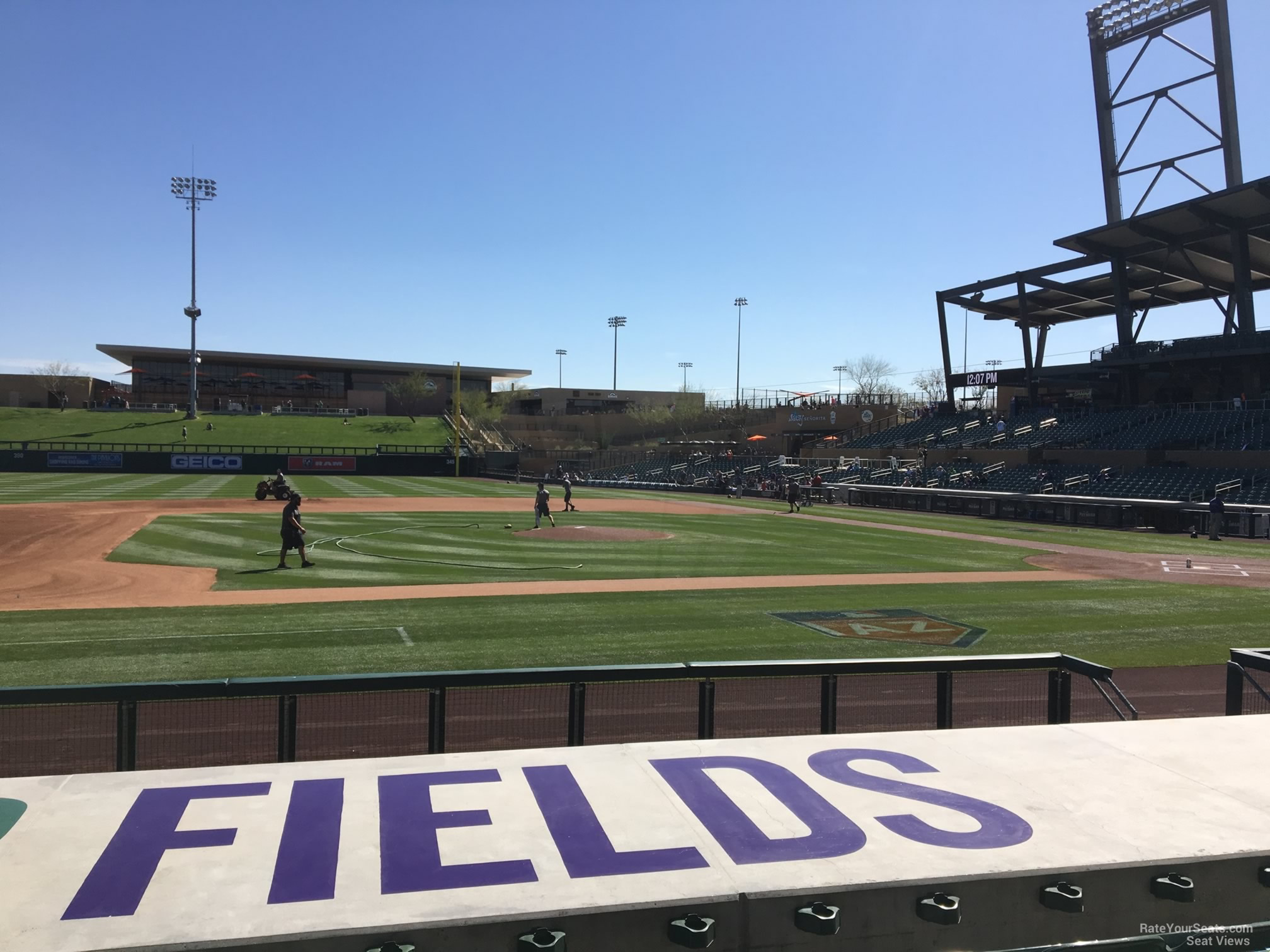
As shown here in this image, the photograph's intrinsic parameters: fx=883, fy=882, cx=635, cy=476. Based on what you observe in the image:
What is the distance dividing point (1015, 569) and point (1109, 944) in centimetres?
2178

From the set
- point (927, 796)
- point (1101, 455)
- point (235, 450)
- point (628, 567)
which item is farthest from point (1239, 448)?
point (235, 450)

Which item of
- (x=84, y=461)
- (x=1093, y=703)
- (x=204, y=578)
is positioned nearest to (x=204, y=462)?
(x=84, y=461)

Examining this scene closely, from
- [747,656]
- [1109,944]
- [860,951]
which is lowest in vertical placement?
Answer: [747,656]

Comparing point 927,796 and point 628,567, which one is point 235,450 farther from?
point 927,796

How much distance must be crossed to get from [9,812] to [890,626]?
1320 cm

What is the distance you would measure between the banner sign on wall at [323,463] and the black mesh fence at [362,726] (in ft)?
214

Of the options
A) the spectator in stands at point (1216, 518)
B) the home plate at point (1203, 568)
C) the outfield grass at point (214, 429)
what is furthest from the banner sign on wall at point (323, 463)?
the home plate at point (1203, 568)

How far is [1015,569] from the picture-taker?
75.4 ft

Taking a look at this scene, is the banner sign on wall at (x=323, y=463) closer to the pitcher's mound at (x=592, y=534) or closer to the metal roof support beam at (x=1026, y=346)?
the pitcher's mound at (x=592, y=534)

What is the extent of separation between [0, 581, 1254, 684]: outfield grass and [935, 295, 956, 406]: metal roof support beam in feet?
156

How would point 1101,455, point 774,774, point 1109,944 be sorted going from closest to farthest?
point 1109,944, point 774,774, point 1101,455

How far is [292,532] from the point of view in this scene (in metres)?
20.4

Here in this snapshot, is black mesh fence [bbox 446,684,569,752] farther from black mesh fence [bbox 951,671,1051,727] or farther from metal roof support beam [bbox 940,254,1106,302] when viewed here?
metal roof support beam [bbox 940,254,1106,302]

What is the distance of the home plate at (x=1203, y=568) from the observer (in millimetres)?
22438
